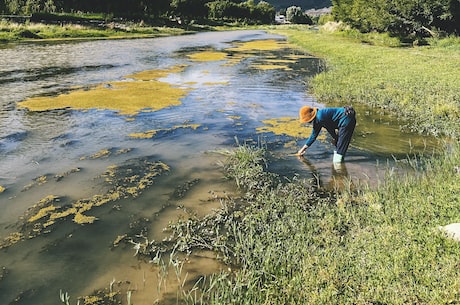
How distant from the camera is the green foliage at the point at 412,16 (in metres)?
34.6

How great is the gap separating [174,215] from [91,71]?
63.5 ft

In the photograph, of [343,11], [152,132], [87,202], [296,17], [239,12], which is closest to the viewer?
[87,202]

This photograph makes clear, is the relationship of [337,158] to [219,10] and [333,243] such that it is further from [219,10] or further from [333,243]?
[219,10]

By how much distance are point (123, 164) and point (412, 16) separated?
37.3m

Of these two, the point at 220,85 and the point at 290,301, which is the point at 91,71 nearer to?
the point at 220,85

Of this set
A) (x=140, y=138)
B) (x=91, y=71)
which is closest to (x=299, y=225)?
(x=140, y=138)

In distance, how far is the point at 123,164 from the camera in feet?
30.9

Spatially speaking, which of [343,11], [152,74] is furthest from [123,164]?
[343,11]

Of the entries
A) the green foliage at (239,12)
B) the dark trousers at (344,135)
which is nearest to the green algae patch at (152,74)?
the dark trousers at (344,135)

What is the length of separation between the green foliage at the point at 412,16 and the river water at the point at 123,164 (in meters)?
22.2

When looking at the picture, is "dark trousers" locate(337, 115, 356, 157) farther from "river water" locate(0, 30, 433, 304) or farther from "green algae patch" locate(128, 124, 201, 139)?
"green algae patch" locate(128, 124, 201, 139)

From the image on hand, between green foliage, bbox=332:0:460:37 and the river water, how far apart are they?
22.2 m

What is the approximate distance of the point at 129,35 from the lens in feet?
185

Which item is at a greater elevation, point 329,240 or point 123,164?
point 329,240
